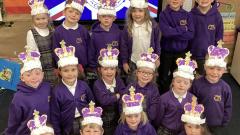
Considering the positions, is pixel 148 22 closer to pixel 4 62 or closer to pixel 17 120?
pixel 17 120

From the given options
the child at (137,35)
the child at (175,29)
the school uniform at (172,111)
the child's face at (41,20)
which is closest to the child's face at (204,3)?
the child at (175,29)

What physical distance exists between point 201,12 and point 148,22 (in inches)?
22.6

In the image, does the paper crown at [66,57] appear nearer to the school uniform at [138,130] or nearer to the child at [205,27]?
the school uniform at [138,130]

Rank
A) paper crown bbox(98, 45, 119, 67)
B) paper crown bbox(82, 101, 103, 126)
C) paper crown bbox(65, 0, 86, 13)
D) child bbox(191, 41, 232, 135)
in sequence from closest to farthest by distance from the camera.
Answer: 1. paper crown bbox(82, 101, 103, 126)
2. child bbox(191, 41, 232, 135)
3. paper crown bbox(98, 45, 119, 67)
4. paper crown bbox(65, 0, 86, 13)

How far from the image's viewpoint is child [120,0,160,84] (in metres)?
3.46

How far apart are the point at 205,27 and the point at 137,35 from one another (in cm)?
72

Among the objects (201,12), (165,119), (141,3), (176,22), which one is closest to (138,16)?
(141,3)

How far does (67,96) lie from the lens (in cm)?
284

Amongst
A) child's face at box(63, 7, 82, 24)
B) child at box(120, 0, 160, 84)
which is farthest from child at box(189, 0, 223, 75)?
child's face at box(63, 7, 82, 24)

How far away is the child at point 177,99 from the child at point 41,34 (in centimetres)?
111

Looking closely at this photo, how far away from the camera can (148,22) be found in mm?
3508

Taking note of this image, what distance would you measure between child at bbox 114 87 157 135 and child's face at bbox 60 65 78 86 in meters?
0.46

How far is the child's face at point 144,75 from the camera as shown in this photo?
3.01 m

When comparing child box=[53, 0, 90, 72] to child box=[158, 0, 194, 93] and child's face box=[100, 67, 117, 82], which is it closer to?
child's face box=[100, 67, 117, 82]
